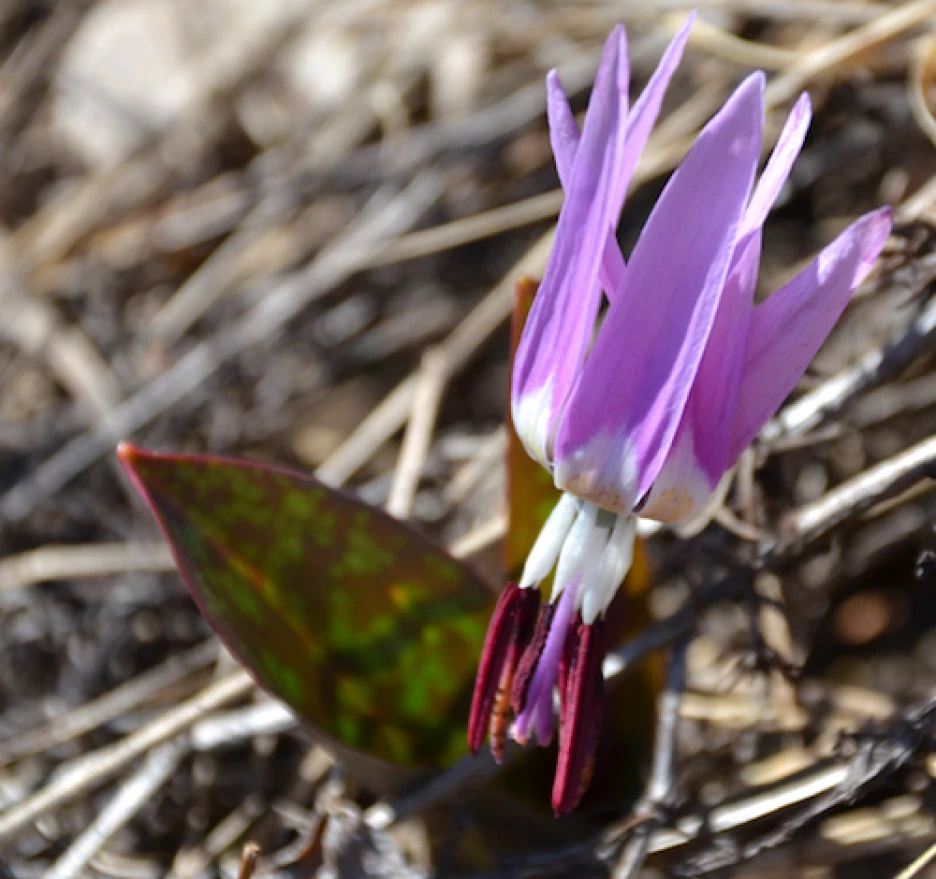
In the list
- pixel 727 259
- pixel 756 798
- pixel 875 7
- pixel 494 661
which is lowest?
pixel 756 798

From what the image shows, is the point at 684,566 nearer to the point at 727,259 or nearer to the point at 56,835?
the point at 727,259

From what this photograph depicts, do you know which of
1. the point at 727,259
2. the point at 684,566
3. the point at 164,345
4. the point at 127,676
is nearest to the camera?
the point at 727,259

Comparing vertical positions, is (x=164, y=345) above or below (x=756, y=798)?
above

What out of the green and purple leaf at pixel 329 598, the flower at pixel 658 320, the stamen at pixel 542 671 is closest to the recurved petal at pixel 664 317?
the flower at pixel 658 320

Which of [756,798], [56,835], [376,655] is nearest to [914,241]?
[756,798]

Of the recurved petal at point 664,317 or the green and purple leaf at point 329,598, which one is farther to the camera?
the green and purple leaf at point 329,598

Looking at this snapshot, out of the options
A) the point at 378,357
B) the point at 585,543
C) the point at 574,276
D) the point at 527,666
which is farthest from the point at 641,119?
the point at 378,357

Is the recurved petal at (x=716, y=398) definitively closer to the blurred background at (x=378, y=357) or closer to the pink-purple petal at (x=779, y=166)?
the pink-purple petal at (x=779, y=166)
